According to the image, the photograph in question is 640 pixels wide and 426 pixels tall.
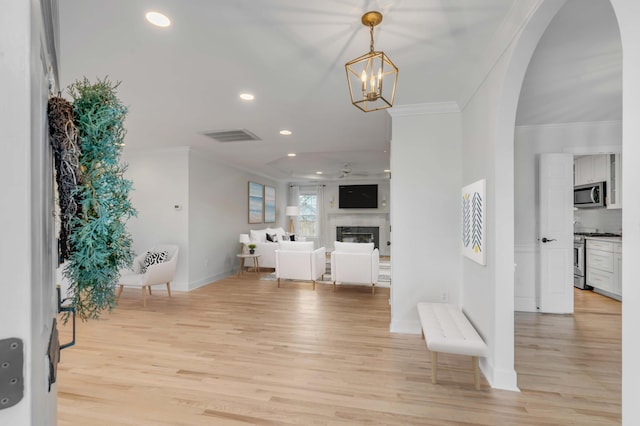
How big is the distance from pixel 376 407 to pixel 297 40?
2.65 meters

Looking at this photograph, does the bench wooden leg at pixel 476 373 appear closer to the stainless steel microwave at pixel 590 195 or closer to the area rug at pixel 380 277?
the area rug at pixel 380 277

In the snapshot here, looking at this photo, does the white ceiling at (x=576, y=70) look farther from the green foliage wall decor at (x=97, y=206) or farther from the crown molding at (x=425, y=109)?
the green foliage wall decor at (x=97, y=206)

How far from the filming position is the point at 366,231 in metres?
10.5

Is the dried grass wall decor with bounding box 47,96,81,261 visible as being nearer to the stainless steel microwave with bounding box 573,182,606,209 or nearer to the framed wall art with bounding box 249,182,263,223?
the stainless steel microwave with bounding box 573,182,606,209

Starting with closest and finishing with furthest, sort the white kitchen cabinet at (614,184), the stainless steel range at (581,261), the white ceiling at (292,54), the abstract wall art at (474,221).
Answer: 1. the white ceiling at (292,54)
2. the abstract wall art at (474,221)
3. the white kitchen cabinet at (614,184)
4. the stainless steel range at (581,261)

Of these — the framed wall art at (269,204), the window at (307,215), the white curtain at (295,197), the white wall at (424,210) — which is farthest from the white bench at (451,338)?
the white curtain at (295,197)

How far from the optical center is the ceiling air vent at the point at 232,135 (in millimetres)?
4477

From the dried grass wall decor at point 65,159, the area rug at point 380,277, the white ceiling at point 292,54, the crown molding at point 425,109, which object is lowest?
the area rug at point 380,277

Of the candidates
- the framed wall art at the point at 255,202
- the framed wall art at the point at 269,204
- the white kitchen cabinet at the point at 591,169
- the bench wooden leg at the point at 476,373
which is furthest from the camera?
the framed wall art at the point at 269,204

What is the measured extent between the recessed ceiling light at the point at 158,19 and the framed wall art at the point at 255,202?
605 cm

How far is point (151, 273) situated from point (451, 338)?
4.17 meters

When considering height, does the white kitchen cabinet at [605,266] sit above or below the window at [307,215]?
below

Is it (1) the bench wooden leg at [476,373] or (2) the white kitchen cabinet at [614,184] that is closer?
(1) the bench wooden leg at [476,373]
